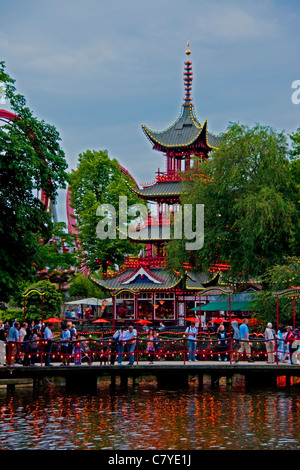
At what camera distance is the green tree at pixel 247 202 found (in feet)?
151

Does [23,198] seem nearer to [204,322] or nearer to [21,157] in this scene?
[21,157]

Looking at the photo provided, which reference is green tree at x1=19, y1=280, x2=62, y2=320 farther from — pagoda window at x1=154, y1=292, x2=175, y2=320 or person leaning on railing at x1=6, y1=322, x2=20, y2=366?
person leaning on railing at x1=6, y1=322, x2=20, y2=366

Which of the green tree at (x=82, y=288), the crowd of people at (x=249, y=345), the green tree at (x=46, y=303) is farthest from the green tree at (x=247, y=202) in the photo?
the green tree at (x=82, y=288)

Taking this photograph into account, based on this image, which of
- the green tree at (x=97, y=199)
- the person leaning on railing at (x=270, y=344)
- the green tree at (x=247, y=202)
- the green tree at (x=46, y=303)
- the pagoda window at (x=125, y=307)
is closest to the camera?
the person leaning on railing at (x=270, y=344)

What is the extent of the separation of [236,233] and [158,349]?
48.6 ft

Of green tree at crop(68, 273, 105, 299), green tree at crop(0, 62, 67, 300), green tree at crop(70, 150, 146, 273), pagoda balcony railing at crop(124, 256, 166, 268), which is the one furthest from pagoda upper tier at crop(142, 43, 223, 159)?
green tree at crop(0, 62, 67, 300)

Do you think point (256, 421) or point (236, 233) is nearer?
point (256, 421)

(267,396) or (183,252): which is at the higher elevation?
(183,252)

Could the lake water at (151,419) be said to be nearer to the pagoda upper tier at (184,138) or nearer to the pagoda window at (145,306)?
the pagoda window at (145,306)

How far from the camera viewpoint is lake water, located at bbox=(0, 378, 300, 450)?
858 inches

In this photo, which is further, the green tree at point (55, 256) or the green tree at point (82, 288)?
the green tree at point (82, 288)
